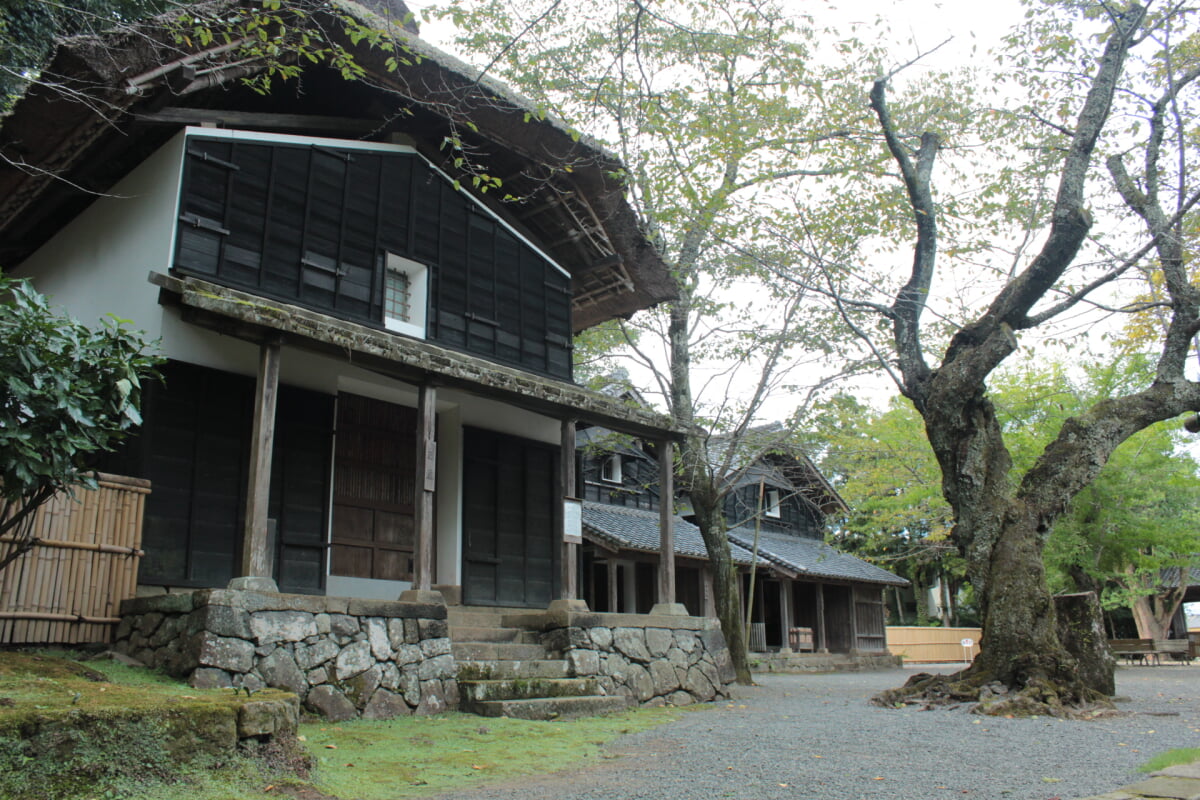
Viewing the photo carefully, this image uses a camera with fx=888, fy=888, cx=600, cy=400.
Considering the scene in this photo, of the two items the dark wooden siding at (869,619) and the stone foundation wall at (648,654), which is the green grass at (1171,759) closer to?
the stone foundation wall at (648,654)

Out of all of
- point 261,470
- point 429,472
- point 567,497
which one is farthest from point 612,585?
point 261,470

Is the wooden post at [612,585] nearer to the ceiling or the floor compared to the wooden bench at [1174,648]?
nearer to the ceiling

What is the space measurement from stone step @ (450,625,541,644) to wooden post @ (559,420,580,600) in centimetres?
59

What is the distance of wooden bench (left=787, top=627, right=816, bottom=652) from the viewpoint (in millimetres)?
24797

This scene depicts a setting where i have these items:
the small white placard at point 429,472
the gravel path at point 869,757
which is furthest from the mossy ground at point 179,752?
the small white placard at point 429,472

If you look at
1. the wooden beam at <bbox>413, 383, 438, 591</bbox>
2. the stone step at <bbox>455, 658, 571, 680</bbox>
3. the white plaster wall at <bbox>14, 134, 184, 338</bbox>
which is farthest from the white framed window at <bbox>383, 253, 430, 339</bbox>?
the stone step at <bbox>455, 658, 571, 680</bbox>

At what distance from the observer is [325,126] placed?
11.0 meters

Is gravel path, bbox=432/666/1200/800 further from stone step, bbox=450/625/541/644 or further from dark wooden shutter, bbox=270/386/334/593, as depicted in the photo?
dark wooden shutter, bbox=270/386/334/593

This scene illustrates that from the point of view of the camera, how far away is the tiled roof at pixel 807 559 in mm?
23719

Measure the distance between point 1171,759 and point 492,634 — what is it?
21.1 feet

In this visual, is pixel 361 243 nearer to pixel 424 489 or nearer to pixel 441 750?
pixel 424 489

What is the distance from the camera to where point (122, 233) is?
9.95 m

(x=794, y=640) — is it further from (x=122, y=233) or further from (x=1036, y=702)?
(x=122, y=233)

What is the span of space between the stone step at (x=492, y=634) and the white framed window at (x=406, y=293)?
12.1 ft
